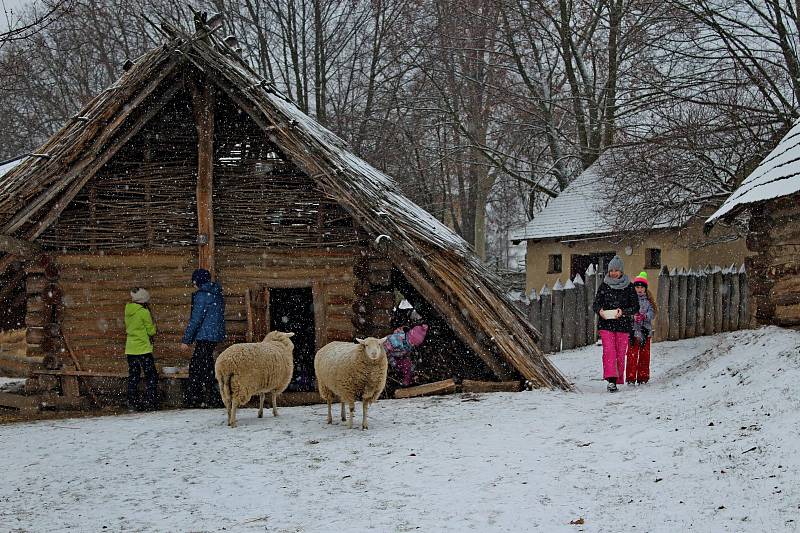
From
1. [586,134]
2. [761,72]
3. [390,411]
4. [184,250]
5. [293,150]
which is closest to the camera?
[390,411]

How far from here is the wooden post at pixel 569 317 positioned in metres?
15.8

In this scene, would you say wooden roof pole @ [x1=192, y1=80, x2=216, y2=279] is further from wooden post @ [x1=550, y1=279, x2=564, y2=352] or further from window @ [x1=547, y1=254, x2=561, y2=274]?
window @ [x1=547, y1=254, x2=561, y2=274]

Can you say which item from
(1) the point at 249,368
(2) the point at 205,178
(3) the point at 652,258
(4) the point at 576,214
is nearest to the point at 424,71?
(4) the point at 576,214

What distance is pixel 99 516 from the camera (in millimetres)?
5453

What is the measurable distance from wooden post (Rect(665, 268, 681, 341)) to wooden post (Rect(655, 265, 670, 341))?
80 millimetres

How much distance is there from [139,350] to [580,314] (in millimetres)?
9594

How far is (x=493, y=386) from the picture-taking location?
1003 cm

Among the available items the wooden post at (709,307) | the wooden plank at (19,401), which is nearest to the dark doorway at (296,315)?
the wooden plank at (19,401)

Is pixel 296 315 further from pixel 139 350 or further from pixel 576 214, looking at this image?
pixel 576 214

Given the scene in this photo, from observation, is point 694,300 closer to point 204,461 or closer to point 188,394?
point 188,394

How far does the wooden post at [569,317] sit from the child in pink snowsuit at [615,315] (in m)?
5.50

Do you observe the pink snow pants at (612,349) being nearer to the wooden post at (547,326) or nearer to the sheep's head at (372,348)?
the sheep's head at (372,348)

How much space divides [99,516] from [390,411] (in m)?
4.12

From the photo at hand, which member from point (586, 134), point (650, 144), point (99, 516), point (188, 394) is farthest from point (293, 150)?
point (586, 134)
